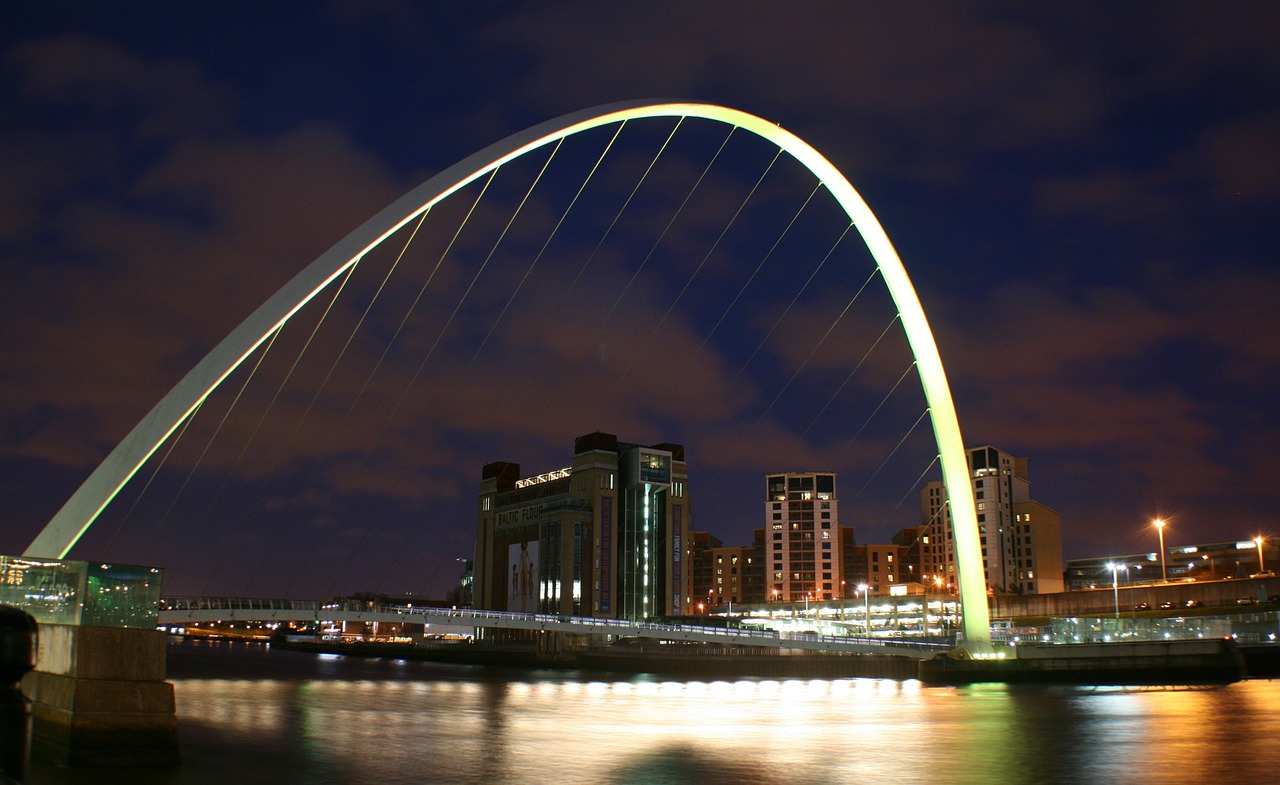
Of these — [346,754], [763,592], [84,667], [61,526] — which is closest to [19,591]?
Answer: [84,667]

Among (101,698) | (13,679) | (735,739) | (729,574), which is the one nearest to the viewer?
(13,679)

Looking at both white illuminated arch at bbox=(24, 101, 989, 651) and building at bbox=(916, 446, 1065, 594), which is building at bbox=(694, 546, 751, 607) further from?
white illuminated arch at bbox=(24, 101, 989, 651)

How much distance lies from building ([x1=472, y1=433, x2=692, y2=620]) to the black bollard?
342 feet

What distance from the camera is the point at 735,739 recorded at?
62.7ft

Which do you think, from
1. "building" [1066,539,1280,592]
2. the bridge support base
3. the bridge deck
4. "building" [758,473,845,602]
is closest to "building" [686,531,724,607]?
"building" [758,473,845,602]

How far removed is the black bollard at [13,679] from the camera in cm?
271

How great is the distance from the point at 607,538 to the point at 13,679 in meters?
108

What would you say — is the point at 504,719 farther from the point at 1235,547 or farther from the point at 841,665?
the point at 1235,547

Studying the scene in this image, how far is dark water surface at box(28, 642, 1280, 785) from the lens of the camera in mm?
13734

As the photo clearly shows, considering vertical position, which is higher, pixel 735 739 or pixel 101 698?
pixel 101 698

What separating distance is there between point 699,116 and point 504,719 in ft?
64.2

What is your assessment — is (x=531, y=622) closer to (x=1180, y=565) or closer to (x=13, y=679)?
(x=13, y=679)

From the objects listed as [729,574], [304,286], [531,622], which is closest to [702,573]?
[729,574]

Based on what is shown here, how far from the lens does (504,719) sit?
25391 mm
